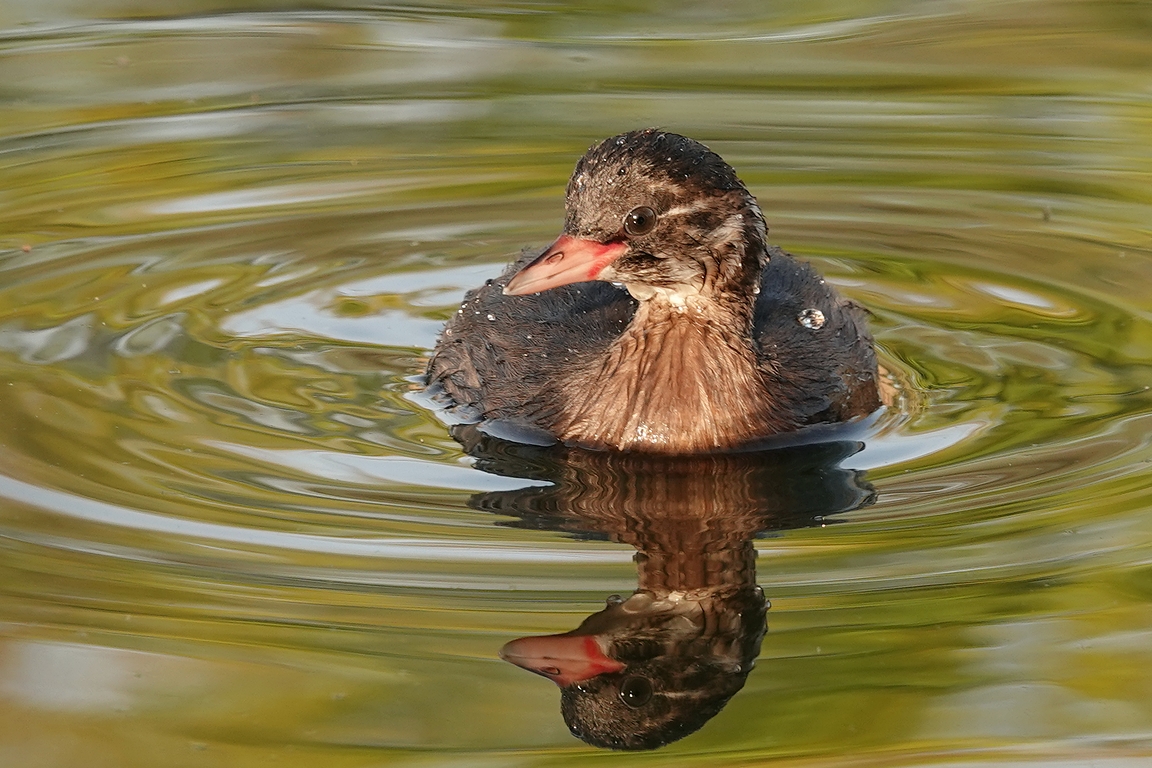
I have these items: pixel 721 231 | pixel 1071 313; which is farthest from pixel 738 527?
pixel 1071 313

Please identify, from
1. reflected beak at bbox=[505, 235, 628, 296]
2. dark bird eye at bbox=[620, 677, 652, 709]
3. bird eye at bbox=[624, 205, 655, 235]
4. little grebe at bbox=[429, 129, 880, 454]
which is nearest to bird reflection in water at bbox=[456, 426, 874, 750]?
dark bird eye at bbox=[620, 677, 652, 709]

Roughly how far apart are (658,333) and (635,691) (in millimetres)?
2520

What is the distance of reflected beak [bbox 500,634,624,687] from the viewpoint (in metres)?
5.43

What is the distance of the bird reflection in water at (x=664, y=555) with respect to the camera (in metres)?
5.33

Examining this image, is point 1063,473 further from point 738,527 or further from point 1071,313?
point 1071,313

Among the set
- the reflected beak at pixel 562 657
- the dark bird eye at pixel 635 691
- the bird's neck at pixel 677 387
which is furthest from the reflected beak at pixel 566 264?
the dark bird eye at pixel 635 691

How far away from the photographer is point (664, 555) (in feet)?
20.8

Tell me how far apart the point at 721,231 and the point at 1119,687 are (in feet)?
8.76

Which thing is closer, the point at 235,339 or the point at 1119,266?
the point at 235,339

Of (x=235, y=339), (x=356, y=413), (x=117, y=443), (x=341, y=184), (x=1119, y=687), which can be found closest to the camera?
(x=1119, y=687)

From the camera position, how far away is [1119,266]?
366 inches

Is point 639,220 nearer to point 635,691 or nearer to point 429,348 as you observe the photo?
point 429,348

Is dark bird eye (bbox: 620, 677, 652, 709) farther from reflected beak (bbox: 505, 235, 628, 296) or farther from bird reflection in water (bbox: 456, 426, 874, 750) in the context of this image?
reflected beak (bbox: 505, 235, 628, 296)

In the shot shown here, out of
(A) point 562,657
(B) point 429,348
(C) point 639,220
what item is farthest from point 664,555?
(B) point 429,348
